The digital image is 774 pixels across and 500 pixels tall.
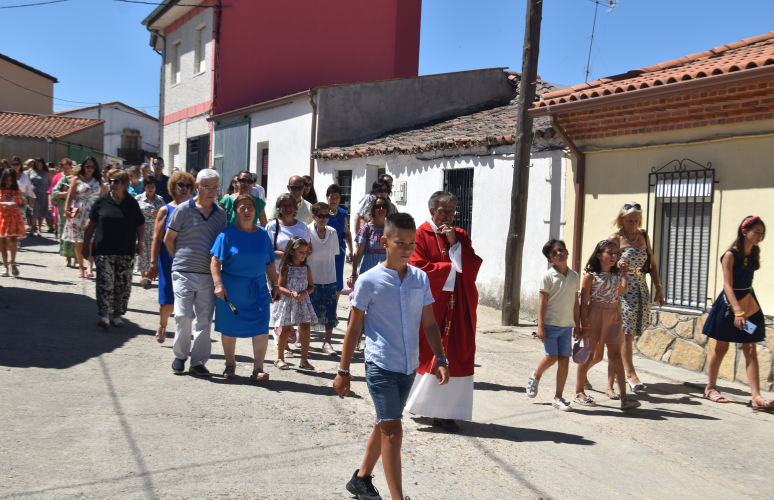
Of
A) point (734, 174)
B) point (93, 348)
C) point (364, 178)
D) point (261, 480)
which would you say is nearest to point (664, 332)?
point (734, 174)

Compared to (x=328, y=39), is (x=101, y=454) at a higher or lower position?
lower

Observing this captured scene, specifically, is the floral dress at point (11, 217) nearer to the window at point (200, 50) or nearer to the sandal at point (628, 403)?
the sandal at point (628, 403)

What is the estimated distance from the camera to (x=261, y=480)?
3693 millimetres

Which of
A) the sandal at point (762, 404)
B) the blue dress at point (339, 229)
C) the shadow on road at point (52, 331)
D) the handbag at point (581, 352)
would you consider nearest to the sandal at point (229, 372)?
the shadow on road at point (52, 331)

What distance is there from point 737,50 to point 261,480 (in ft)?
25.5

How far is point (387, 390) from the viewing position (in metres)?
3.41

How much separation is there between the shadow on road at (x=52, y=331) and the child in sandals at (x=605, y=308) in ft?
14.8

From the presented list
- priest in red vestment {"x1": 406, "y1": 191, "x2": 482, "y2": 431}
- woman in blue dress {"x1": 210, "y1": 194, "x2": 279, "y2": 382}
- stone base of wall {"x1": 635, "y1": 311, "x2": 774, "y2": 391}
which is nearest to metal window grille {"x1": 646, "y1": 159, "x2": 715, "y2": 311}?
stone base of wall {"x1": 635, "y1": 311, "x2": 774, "y2": 391}

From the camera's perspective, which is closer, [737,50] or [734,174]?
[734,174]

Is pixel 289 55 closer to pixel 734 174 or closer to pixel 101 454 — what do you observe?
pixel 734 174

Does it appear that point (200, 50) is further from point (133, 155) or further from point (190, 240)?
point (133, 155)

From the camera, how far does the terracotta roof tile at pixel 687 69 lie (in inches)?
272

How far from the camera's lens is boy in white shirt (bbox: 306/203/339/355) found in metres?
6.92

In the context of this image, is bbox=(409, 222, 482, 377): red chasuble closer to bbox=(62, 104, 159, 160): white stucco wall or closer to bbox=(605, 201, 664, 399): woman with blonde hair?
bbox=(605, 201, 664, 399): woman with blonde hair
